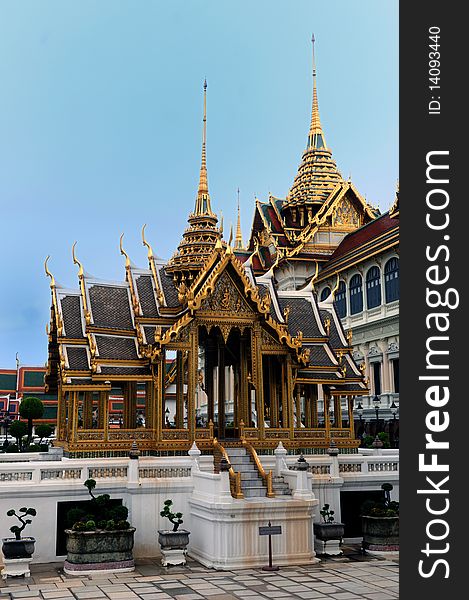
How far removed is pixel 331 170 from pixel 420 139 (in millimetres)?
56011

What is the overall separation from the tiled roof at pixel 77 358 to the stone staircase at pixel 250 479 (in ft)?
12.1

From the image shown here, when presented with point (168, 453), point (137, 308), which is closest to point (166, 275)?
point (137, 308)

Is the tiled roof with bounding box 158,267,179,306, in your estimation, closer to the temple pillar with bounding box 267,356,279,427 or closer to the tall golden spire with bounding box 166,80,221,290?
the tall golden spire with bounding box 166,80,221,290

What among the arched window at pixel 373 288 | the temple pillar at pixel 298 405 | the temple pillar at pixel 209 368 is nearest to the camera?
the temple pillar at pixel 298 405

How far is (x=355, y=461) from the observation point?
17.0m

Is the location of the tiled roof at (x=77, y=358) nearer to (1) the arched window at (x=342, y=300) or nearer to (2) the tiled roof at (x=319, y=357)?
(2) the tiled roof at (x=319, y=357)

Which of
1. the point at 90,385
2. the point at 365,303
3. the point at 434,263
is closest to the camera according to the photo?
the point at 434,263

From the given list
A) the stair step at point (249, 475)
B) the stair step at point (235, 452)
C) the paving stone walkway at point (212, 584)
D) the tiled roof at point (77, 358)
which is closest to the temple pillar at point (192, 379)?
the stair step at point (235, 452)

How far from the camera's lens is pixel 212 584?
40.1 ft

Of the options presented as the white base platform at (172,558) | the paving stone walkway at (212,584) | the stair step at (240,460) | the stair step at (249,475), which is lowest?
the paving stone walkway at (212,584)

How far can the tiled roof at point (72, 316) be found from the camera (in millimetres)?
17328

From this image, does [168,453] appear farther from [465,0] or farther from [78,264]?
[465,0]

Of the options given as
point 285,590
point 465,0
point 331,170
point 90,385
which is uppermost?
point 331,170

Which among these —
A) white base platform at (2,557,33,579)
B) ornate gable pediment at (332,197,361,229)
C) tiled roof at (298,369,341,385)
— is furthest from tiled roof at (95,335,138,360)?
ornate gable pediment at (332,197,361,229)
